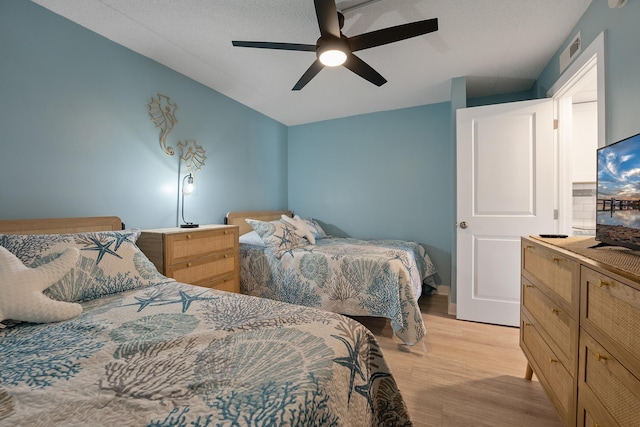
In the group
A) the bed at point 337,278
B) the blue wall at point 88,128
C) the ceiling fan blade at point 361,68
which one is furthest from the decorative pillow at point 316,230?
the ceiling fan blade at point 361,68

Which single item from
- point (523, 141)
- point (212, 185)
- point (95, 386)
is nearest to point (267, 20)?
point (212, 185)

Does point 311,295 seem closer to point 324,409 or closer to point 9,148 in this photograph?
point 324,409

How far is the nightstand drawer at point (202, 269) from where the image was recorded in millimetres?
2141

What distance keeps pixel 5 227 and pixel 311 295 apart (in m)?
2.09

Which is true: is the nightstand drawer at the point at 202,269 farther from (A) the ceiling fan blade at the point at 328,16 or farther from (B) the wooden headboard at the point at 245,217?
(A) the ceiling fan blade at the point at 328,16

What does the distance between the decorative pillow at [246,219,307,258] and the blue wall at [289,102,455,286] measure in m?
1.30

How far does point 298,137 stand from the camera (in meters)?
4.44

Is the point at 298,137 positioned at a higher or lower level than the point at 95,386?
higher

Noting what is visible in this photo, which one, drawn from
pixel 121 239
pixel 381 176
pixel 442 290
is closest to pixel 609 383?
pixel 121 239

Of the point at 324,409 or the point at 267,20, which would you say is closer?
the point at 324,409

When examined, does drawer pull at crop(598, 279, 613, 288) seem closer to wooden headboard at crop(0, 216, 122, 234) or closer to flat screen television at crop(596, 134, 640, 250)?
flat screen television at crop(596, 134, 640, 250)

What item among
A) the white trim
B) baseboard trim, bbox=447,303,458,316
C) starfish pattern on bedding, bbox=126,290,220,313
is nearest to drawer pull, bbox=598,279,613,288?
the white trim

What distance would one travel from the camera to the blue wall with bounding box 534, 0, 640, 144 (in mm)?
1397

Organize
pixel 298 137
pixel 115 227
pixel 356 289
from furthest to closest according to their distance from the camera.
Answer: pixel 298 137 → pixel 356 289 → pixel 115 227
